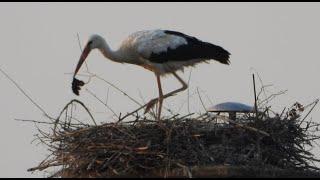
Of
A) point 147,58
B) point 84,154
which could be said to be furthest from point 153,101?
point 84,154

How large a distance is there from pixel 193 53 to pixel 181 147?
8.84 ft

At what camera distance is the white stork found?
10.1 m

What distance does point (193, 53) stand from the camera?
1014cm

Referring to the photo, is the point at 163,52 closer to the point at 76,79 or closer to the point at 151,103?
the point at 151,103

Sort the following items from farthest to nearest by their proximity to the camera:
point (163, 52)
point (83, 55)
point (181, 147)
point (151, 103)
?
point (83, 55) → point (163, 52) → point (151, 103) → point (181, 147)

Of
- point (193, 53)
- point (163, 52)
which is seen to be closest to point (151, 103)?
point (163, 52)

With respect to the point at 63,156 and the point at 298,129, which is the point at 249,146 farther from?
the point at 63,156

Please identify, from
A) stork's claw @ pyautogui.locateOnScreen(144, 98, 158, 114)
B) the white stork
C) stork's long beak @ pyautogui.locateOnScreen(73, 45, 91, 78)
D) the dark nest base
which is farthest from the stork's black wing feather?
the dark nest base

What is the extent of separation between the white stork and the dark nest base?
1.76 meters

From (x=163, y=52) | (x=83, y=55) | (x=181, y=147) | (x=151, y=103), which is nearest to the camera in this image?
(x=181, y=147)

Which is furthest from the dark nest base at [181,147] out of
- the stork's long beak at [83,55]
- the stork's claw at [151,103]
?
the stork's long beak at [83,55]

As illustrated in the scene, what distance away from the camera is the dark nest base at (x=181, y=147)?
283 inches

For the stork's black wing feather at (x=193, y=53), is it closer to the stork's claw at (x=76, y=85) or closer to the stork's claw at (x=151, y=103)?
the stork's claw at (x=151, y=103)

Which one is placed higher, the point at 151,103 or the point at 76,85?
the point at 76,85
